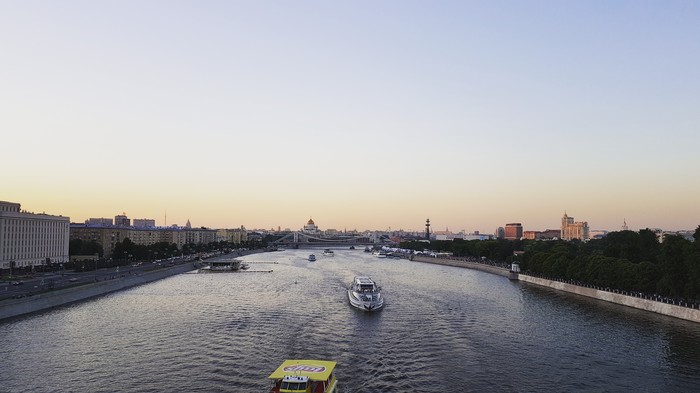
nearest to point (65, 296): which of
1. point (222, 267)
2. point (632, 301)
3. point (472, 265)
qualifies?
point (222, 267)

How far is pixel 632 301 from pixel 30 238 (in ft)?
276

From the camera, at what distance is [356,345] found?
115ft

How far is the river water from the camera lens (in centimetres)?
2717

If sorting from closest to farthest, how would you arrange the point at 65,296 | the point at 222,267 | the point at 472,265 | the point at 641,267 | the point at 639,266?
the point at 65,296
the point at 641,267
the point at 639,266
the point at 222,267
the point at 472,265

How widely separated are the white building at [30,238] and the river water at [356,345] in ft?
93.4

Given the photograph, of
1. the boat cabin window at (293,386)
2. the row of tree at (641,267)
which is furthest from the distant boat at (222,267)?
the boat cabin window at (293,386)

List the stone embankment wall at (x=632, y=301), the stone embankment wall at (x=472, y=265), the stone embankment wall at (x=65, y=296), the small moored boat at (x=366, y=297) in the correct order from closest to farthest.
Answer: the stone embankment wall at (x=65, y=296), the stone embankment wall at (x=632, y=301), the small moored boat at (x=366, y=297), the stone embankment wall at (x=472, y=265)

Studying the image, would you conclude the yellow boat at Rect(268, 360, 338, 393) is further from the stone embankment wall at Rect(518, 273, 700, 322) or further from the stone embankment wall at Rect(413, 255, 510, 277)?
the stone embankment wall at Rect(413, 255, 510, 277)

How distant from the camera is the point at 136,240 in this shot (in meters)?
159

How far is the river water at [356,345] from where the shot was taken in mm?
27172

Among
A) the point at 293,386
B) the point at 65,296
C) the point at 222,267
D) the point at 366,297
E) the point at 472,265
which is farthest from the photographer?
the point at 472,265

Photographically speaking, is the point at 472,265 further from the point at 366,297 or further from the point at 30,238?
the point at 30,238

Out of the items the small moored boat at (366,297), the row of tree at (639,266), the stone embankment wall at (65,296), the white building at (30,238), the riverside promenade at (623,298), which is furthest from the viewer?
the white building at (30,238)

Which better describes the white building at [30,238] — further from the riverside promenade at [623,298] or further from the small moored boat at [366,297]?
the riverside promenade at [623,298]
